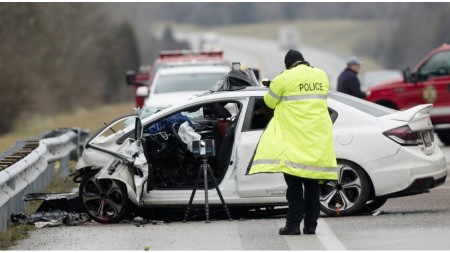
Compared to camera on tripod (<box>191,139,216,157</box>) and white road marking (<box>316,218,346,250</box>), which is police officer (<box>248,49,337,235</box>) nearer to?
white road marking (<box>316,218,346,250</box>)

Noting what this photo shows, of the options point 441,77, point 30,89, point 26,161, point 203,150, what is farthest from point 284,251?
point 30,89

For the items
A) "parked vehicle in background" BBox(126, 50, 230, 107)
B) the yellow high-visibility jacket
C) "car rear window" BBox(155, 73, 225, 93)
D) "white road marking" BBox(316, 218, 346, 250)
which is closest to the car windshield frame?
"car rear window" BBox(155, 73, 225, 93)

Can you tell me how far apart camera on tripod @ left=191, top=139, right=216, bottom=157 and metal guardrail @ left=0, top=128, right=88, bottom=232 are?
1.87 m

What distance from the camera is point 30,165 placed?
50.9 ft

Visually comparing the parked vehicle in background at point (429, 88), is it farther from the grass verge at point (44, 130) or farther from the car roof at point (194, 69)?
the grass verge at point (44, 130)

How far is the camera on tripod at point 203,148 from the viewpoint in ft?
44.1

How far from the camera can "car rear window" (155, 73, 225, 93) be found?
23.5m

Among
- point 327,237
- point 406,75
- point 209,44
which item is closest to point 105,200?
point 327,237

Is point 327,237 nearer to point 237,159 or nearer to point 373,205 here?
point 237,159

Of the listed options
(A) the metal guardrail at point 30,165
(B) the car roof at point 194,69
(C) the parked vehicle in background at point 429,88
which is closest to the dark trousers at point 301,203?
(A) the metal guardrail at point 30,165

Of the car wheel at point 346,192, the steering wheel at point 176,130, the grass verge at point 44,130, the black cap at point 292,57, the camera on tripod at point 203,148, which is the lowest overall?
the grass verge at point 44,130

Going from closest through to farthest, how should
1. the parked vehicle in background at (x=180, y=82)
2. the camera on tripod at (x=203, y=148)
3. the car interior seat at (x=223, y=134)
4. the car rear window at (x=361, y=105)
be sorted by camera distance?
the camera on tripod at (x=203, y=148) → the car interior seat at (x=223, y=134) → the car rear window at (x=361, y=105) → the parked vehicle in background at (x=180, y=82)

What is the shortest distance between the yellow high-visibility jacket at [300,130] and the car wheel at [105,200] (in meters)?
2.00

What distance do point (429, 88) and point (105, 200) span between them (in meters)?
11.6
